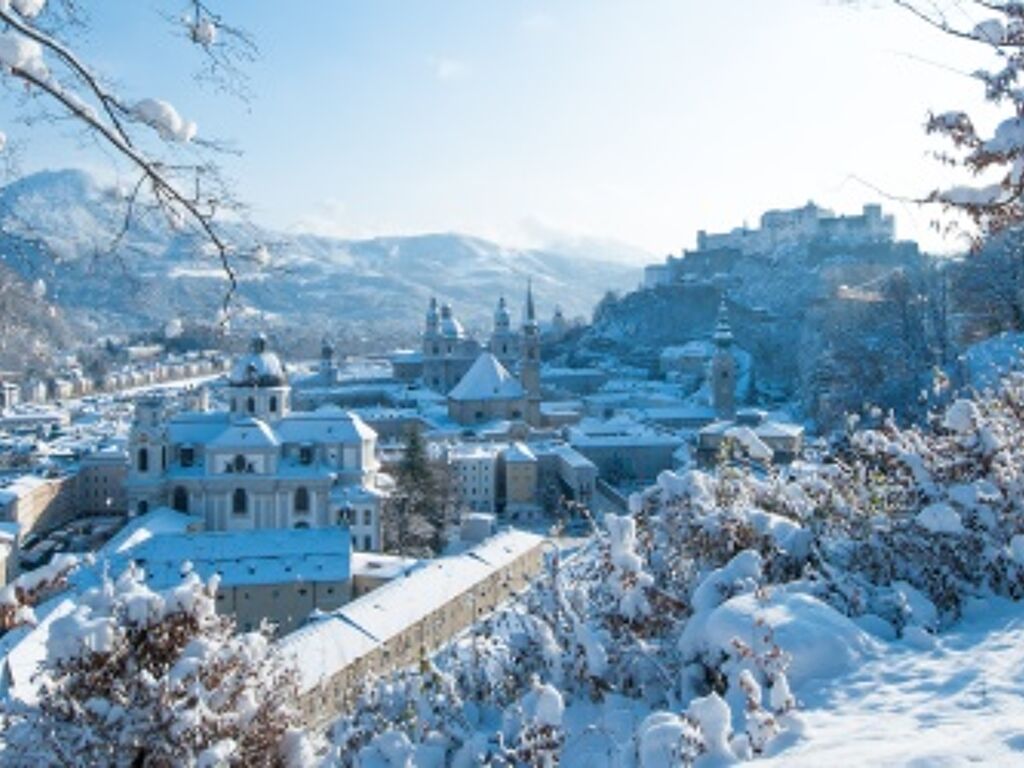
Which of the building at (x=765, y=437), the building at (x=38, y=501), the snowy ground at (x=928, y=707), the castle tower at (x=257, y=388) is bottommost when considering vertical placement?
the building at (x=38, y=501)

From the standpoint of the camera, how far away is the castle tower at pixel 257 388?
102 ft

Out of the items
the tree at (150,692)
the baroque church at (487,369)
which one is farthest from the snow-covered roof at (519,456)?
the tree at (150,692)

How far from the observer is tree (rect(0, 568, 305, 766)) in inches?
147

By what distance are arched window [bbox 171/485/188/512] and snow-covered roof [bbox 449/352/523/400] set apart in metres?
20.2

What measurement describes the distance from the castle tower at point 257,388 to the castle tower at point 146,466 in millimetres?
2273

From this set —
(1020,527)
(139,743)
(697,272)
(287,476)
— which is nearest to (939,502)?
(1020,527)

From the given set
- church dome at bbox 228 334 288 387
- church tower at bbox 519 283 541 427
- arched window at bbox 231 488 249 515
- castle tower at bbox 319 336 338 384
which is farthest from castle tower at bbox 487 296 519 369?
arched window at bbox 231 488 249 515

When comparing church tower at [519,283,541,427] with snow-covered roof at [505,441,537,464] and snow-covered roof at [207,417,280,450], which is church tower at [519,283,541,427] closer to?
snow-covered roof at [505,441,537,464]

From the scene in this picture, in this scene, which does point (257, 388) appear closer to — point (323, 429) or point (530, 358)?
point (323, 429)

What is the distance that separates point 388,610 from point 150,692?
13.9 m

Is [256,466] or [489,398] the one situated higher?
[489,398]

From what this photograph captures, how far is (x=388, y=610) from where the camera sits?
17406mm

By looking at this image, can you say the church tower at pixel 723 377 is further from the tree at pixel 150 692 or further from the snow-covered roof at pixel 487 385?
the tree at pixel 150 692

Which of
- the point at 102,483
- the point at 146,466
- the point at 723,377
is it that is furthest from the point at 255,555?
the point at 723,377
